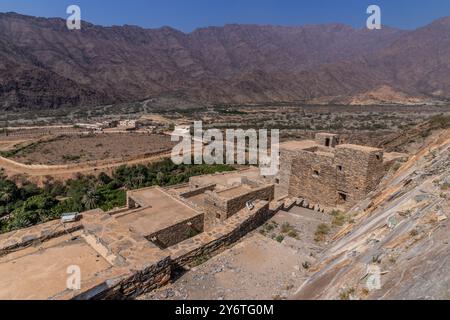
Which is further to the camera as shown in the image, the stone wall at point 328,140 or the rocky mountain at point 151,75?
the rocky mountain at point 151,75

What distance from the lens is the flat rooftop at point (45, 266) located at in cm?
477

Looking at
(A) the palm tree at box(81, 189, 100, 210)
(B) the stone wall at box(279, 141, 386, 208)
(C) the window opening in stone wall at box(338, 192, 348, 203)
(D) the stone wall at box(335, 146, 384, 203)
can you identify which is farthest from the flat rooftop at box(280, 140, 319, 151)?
(A) the palm tree at box(81, 189, 100, 210)

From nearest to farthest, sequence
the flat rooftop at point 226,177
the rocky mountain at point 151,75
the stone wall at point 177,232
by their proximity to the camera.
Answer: the stone wall at point 177,232, the flat rooftop at point 226,177, the rocky mountain at point 151,75

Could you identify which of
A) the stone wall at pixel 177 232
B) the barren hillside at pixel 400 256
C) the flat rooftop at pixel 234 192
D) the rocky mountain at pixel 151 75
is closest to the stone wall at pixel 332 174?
the flat rooftop at pixel 234 192

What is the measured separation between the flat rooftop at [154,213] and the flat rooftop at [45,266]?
2.66 meters

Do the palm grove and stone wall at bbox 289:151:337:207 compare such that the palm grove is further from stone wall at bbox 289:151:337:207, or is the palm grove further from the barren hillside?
the barren hillside

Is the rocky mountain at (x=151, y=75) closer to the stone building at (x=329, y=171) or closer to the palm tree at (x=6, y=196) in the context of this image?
the palm tree at (x=6, y=196)

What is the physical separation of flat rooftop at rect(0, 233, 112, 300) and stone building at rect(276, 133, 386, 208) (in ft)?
27.3

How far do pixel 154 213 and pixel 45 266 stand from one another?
18.8 feet

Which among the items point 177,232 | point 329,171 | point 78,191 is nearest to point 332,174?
point 329,171

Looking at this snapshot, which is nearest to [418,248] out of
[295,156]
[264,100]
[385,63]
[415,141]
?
[295,156]

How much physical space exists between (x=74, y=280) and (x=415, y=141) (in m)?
23.8

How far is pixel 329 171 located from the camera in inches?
441
